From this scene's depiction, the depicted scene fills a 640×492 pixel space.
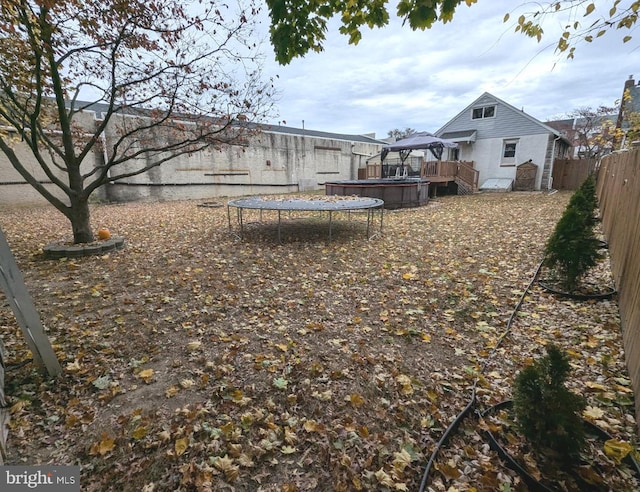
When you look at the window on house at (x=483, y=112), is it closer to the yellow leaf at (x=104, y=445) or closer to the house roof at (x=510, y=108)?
the house roof at (x=510, y=108)

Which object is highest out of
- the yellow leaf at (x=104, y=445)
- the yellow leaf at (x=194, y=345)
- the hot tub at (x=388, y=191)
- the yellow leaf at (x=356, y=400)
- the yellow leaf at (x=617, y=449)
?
the hot tub at (x=388, y=191)

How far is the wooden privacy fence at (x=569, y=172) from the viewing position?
54.1 feet


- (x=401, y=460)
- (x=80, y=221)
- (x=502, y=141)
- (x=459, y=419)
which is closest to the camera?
(x=401, y=460)

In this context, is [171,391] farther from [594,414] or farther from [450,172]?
[450,172]

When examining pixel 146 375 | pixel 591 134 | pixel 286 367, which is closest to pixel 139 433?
pixel 146 375

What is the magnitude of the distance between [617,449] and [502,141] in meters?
19.7

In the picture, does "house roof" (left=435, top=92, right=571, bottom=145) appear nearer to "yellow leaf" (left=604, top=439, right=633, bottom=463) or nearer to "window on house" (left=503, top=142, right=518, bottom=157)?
"window on house" (left=503, top=142, right=518, bottom=157)

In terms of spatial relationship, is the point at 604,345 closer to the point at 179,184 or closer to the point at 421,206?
the point at 421,206

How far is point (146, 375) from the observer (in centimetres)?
242

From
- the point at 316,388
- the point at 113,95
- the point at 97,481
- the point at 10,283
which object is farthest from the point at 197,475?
the point at 113,95

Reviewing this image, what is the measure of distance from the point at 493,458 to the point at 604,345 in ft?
6.03

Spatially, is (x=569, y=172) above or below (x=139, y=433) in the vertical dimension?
above

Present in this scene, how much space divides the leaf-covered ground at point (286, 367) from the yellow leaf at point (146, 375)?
2cm

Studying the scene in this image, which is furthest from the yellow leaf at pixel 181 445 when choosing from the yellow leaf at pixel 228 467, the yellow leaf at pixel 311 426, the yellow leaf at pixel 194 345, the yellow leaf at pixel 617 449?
the yellow leaf at pixel 617 449
